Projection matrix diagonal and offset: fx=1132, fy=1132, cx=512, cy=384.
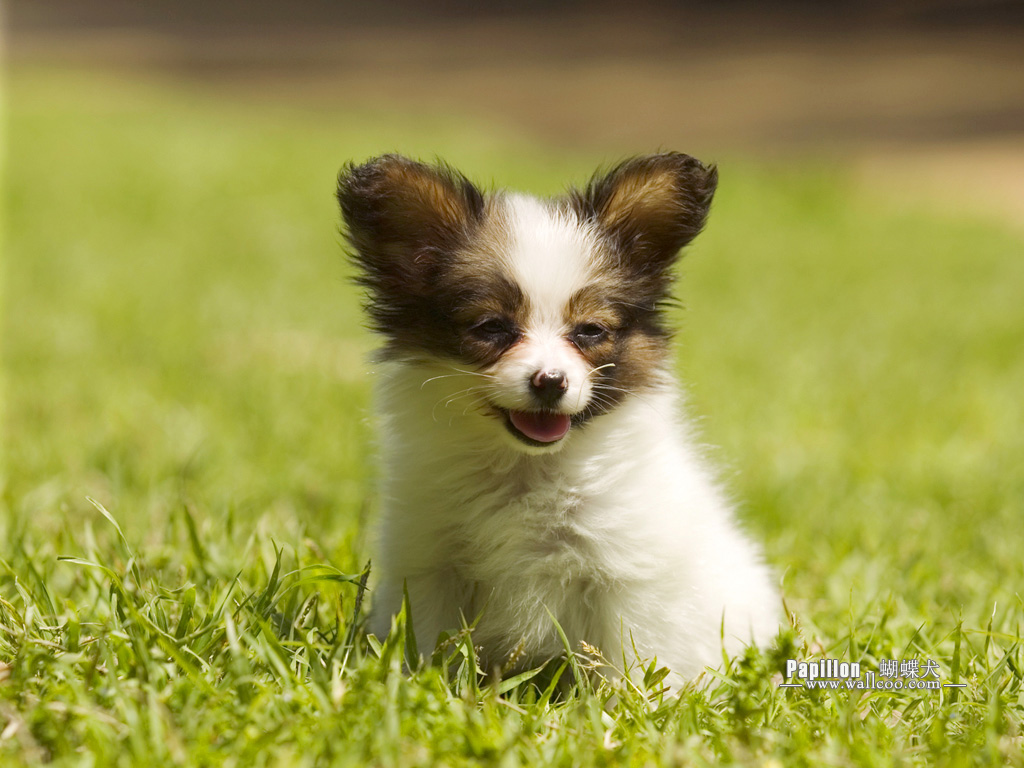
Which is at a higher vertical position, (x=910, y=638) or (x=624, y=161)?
(x=624, y=161)

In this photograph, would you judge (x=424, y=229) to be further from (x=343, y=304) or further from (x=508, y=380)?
(x=343, y=304)

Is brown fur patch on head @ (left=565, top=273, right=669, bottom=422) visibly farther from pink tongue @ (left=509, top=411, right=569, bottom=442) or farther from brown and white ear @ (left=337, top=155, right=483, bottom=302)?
brown and white ear @ (left=337, top=155, right=483, bottom=302)

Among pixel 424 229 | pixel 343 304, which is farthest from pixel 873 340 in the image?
pixel 424 229

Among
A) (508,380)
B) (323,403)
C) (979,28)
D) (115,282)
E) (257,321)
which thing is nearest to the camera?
(508,380)

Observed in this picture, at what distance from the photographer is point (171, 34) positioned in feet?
110

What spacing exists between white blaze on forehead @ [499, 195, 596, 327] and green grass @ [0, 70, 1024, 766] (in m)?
0.61

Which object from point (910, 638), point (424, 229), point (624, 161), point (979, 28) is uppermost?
point (979, 28)

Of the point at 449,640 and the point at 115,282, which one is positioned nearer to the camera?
the point at 449,640

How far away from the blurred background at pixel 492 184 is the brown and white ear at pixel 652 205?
402mm

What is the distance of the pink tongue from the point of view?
3020 mm

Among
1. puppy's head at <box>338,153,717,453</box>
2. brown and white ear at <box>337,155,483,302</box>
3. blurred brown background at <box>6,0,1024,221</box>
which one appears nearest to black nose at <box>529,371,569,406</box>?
puppy's head at <box>338,153,717,453</box>

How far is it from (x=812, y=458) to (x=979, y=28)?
27.5 m

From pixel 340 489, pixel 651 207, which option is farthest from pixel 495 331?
pixel 340 489

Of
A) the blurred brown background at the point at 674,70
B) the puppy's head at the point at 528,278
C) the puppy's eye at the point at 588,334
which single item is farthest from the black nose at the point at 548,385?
the blurred brown background at the point at 674,70
